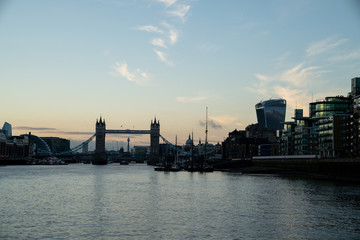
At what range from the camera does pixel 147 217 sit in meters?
41.0

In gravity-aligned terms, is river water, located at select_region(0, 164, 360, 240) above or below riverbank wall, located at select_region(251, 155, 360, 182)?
below

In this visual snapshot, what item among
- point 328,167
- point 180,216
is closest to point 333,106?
point 328,167

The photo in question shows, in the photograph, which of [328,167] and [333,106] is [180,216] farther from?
[333,106]

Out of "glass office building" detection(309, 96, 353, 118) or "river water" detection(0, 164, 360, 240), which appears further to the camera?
"glass office building" detection(309, 96, 353, 118)

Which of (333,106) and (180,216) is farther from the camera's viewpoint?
(333,106)

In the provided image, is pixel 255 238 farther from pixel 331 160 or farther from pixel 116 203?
pixel 331 160

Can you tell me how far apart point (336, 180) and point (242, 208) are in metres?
47.0

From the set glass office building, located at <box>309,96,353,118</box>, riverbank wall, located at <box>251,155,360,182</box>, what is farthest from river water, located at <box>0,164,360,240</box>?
glass office building, located at <box>309,96,353,118</box>

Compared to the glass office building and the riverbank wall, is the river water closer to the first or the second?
the riverbank wall

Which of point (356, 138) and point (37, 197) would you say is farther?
point (356, 138)

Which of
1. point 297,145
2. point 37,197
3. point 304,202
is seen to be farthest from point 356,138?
point 37,197

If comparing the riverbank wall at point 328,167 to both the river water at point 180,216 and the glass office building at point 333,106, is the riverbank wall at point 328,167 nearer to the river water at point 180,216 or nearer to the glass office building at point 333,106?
the glass office building at point 333,106

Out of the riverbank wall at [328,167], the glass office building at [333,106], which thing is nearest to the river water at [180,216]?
the riverbank wall at [328,167]

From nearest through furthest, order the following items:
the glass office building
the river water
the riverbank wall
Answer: the river water < the riverbank wall < the glass office building
